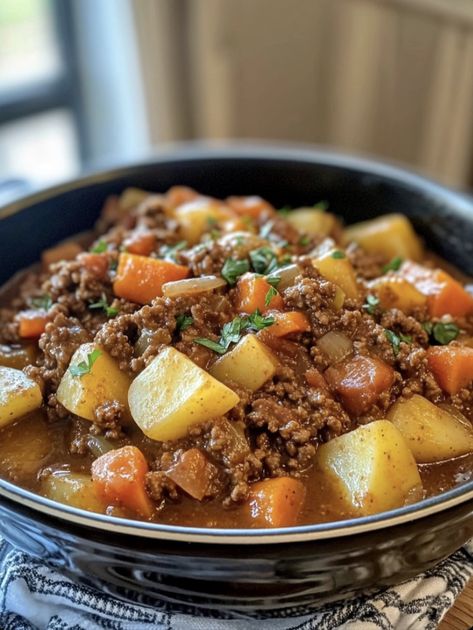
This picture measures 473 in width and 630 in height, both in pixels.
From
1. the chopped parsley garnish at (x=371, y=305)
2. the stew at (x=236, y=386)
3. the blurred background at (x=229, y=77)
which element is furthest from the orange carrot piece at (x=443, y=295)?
the blurred background at (x=229, y=77)

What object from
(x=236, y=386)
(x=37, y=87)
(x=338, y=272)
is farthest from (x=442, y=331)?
(x=37, y=87)

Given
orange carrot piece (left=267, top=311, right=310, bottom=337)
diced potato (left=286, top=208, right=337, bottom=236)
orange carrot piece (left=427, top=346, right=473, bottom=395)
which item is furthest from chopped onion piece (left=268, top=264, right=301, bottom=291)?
diced potato (left=286, top=208, right=337, bottom=236)

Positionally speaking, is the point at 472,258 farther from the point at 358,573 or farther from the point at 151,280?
the point at 358,573

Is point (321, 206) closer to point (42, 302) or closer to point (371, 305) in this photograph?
point (371, 305)

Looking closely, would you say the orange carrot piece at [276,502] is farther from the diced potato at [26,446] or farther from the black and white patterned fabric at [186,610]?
the diced potato at [26,446]

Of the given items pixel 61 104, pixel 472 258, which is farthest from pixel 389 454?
pixel 61 104

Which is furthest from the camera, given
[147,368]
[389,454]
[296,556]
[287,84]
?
[287,84]
